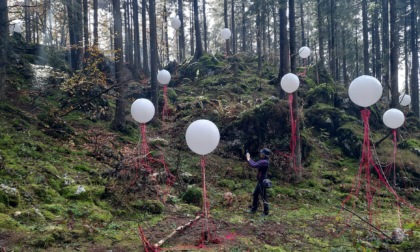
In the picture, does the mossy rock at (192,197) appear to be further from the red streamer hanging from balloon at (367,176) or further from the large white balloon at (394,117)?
the large white balloon at (394,117)

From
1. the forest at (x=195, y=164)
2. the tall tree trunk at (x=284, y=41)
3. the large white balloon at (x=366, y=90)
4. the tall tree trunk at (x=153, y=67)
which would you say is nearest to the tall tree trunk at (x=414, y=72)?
the forest at (x=195, y=164)

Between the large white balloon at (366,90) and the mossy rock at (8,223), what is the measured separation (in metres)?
8.26

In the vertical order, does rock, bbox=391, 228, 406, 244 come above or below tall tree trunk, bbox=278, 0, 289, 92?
below

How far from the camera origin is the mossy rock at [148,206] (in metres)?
8.09

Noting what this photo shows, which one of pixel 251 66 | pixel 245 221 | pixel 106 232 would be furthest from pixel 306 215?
pixel 251 66

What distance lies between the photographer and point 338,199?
12.1m

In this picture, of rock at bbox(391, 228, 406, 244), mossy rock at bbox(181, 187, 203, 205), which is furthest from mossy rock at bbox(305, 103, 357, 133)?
rock at bbox(391, 228, 406, 244)

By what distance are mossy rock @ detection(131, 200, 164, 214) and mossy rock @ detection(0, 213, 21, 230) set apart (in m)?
2.73

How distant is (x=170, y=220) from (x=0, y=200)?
3686mm

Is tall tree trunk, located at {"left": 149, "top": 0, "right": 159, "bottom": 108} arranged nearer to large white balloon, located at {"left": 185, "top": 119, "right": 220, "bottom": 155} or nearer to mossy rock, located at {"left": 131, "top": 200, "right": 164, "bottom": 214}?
mossy rock, located at {"left": 131, "top": 200, "right": 164, "bottom": 214}

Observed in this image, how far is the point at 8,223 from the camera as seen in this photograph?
19.2 ft

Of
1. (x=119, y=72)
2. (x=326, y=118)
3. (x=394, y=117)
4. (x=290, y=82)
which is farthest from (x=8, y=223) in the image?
(x=326, y=118)

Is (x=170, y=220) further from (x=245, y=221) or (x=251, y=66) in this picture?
(x=251, y=66)

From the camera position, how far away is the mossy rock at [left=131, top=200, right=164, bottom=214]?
8.09 m
